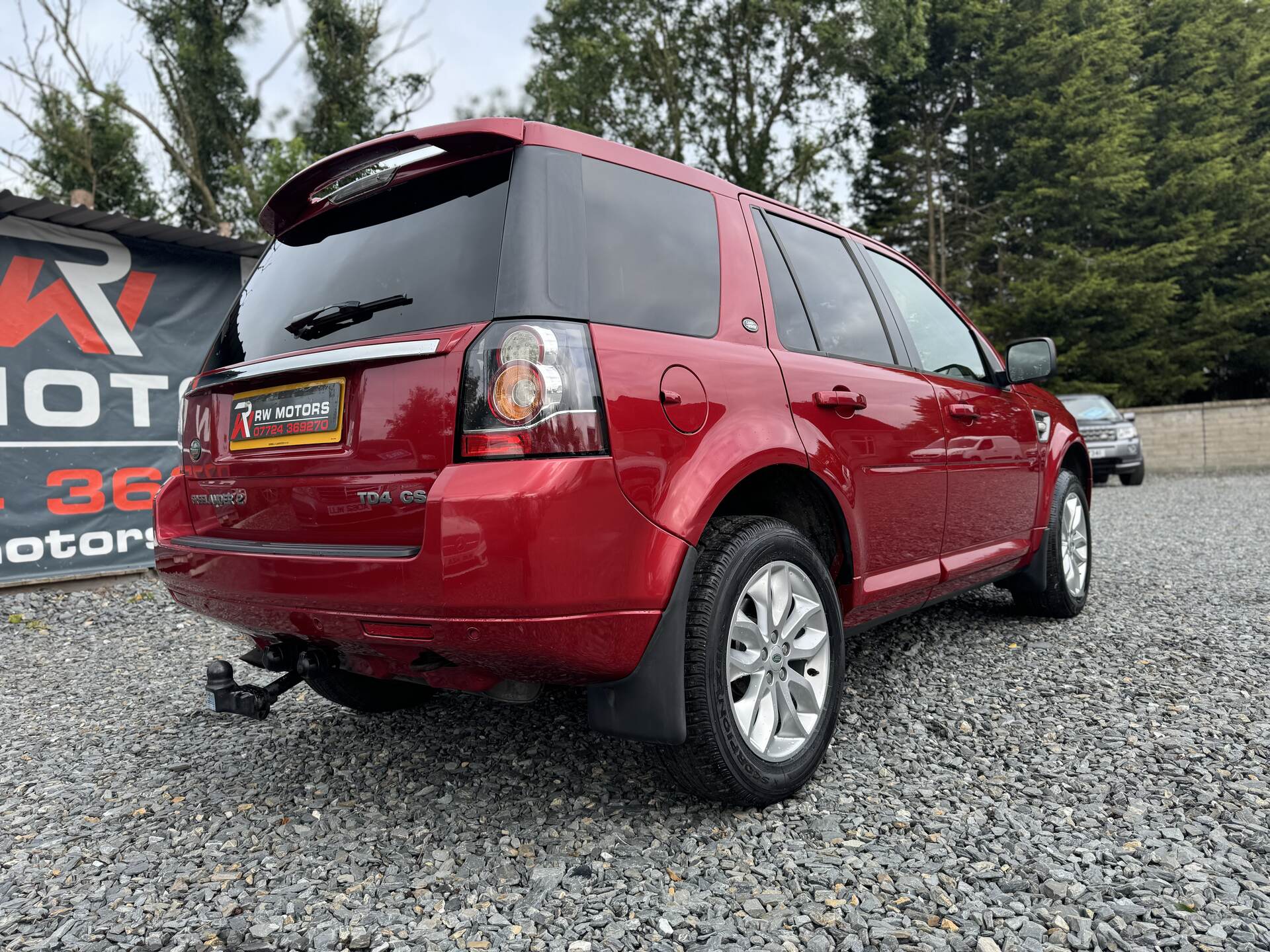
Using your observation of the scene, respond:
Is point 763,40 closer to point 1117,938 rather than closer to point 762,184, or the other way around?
point 762,184

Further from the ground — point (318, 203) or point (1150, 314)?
point (1150, 314)

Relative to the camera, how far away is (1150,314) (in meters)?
21.3

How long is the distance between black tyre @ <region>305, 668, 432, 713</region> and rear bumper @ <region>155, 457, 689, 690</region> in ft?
3.07

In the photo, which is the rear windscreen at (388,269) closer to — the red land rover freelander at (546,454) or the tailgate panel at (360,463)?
the red land rover freelander at (546,454)

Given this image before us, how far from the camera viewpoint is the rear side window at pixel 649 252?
209cm

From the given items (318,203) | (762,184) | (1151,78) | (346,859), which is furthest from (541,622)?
(1151,78)

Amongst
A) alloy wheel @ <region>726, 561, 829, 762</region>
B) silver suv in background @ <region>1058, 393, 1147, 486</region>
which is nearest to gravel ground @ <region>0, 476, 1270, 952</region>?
alloy wheel @ <region>726, 561, 829, 762</region>

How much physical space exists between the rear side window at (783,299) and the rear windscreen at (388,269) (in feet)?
3.14

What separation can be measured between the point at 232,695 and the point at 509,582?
3.44ft

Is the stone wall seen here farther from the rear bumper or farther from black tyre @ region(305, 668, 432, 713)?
the rear bumper

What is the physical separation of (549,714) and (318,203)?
1923 mm

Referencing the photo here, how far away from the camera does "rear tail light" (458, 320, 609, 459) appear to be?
6.00ft

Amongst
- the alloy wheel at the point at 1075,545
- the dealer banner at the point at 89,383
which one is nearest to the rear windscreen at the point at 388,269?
the alloy wheel at the point at 1075,545

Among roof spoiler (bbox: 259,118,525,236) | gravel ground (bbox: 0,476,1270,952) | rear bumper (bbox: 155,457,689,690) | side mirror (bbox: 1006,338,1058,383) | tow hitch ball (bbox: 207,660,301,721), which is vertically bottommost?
gravel ground (bbox: 0,476,1270,952)
